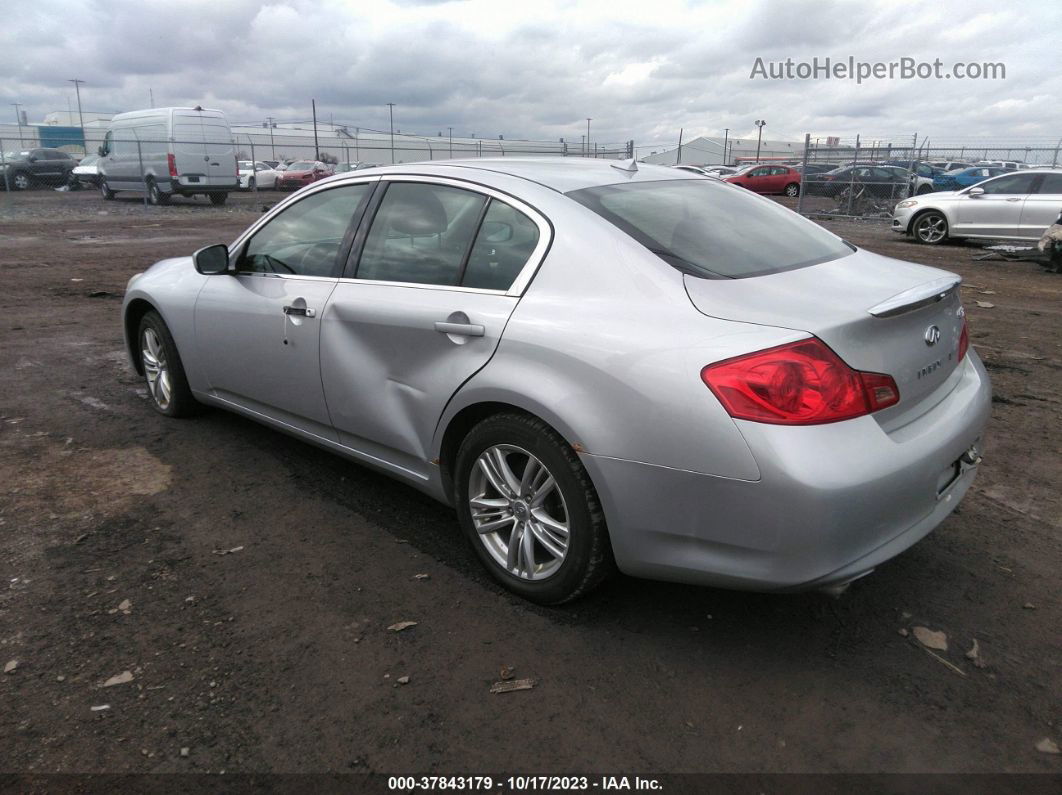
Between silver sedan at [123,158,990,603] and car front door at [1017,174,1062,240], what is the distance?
528 inches

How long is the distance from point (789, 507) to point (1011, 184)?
50.5 feet

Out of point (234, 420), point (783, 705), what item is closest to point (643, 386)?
point (783, 705)

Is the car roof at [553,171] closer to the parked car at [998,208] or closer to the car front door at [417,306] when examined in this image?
the car front door at [417,306]

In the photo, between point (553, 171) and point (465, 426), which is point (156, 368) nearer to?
point (465, 426)

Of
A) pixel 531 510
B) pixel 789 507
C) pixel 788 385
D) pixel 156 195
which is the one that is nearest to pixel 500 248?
pixel 531 510

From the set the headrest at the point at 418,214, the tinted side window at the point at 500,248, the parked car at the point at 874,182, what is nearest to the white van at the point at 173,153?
the parked car at the point at 874,182

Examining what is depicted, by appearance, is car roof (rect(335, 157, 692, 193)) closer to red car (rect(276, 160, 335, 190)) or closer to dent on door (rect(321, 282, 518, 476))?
dent on door (rect(321, 282, 518, 476))

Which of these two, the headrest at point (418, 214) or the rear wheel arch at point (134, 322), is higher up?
the headrest at point (418, 214)

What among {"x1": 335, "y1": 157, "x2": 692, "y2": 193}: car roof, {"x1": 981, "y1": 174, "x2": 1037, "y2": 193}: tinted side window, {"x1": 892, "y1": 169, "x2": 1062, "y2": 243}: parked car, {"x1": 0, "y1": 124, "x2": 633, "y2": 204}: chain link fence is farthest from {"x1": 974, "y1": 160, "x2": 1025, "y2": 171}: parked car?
{"x1": 335, "y1": 157, "x2": 692, "y2": 193}: car roof

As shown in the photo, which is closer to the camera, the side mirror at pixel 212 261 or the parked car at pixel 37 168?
the side mirror at pixel 212 261

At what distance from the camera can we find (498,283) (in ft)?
9.96

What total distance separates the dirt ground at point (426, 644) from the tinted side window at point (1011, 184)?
1245 cm

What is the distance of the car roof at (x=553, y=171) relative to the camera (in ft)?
10.7

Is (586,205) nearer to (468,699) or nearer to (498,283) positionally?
(498,283)
